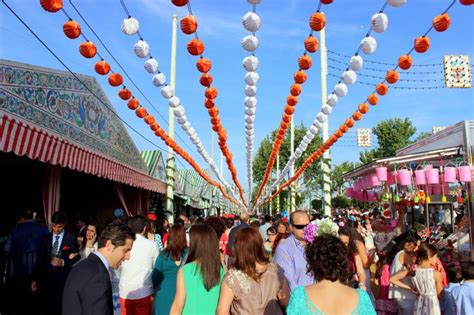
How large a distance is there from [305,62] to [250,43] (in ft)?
4.04

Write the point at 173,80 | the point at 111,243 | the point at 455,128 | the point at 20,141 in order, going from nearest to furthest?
the point at 111,243 → the point at 20,141 → the point at 455,128 → the point at 173,80

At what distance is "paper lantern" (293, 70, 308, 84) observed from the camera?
326 inches

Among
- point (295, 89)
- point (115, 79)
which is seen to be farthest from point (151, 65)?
point (295, 89)

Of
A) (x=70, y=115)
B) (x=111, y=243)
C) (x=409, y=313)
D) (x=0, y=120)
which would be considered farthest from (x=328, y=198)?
(x=111, y=243)

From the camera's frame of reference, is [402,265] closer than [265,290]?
No

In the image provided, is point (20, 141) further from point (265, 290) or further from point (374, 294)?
point (374, 294)

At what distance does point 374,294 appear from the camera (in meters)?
6.04

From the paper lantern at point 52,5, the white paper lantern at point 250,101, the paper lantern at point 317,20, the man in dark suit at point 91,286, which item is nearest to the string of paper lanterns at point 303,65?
the paper lantern at point 317,20

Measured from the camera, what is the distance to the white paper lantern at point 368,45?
7.28 meters

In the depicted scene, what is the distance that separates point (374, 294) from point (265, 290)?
10.8 ft

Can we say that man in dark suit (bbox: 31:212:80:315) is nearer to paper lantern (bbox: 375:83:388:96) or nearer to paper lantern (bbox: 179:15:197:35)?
paper lantern (bbox: 179:15:197:35)

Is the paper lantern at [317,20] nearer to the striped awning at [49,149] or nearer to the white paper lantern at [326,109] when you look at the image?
the striped awning at [49,149]

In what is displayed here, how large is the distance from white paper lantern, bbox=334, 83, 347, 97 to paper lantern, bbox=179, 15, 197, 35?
472 centimetres

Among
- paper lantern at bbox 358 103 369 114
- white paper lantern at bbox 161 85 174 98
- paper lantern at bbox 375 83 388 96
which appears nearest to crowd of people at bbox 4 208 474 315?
A: white paper lantern at bbox 161 85 174 98
